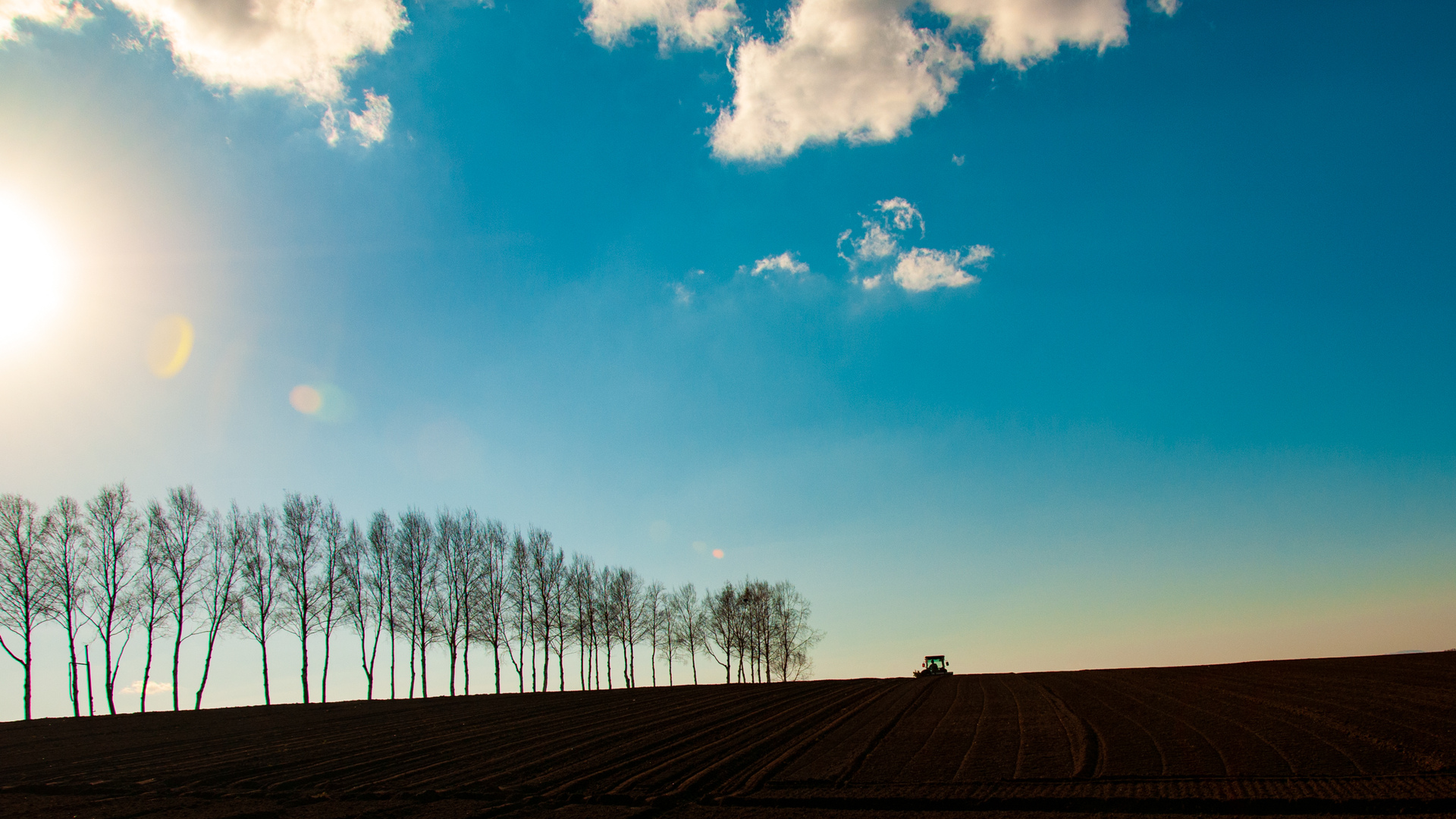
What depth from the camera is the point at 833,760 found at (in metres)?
15.3

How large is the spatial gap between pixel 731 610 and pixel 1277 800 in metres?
70.4

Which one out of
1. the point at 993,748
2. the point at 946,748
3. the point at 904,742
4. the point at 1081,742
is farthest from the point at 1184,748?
the point at 904,742

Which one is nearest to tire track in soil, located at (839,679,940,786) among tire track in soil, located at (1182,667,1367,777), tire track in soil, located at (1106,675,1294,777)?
tire track in soil, located at (1106,675,1294,777)

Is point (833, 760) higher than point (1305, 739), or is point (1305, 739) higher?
point (1305, 739)

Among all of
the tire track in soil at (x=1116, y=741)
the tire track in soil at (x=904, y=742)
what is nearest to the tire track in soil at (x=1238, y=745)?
the tire track in soil at (x=1116, y=741)

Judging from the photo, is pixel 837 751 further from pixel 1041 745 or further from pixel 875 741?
pixel 1041 745

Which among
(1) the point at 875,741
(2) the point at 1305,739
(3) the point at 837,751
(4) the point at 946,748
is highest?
(2) the point at 1305,739

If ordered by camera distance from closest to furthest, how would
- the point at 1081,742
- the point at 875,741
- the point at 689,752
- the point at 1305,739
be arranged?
the point at 1305,739, the point at 1081,742, the point at 689,752, the point at 875,741

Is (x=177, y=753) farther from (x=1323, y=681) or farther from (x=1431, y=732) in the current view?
(x=1323, y=681)

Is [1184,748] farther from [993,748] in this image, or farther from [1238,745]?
[993,748]

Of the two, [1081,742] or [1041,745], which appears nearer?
[1041,745]

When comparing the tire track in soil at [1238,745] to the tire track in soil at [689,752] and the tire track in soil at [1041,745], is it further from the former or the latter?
the tire track in soil at [689,752]

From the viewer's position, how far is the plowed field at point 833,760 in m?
11.3

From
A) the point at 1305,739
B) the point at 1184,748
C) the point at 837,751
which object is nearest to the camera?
the point at 1184,748
